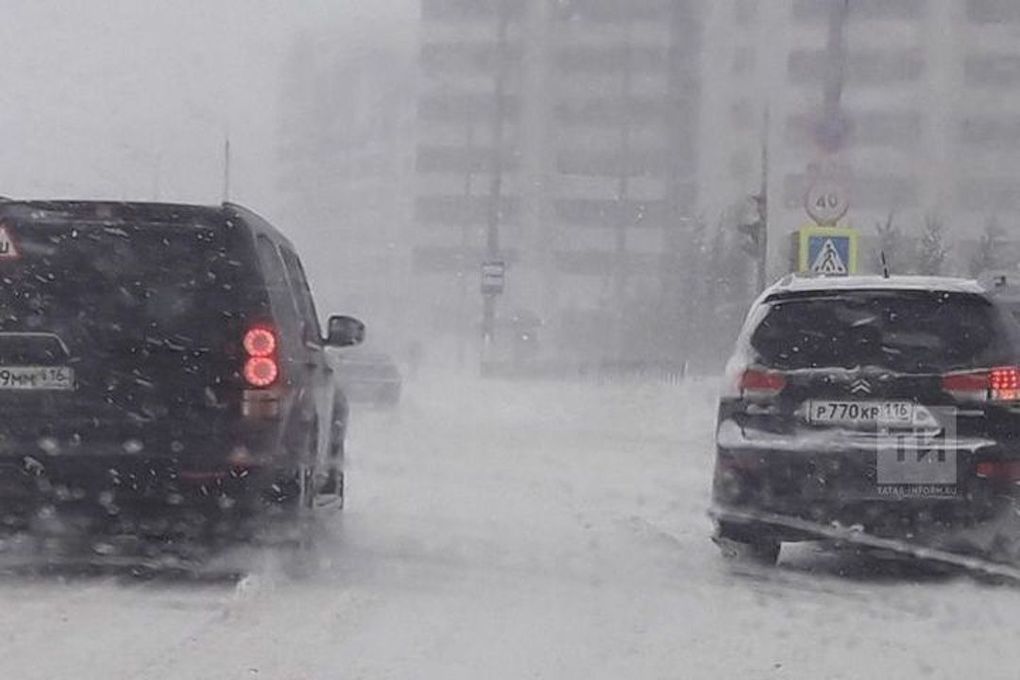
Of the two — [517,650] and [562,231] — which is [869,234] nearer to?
[562,231]

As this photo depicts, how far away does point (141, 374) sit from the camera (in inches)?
319

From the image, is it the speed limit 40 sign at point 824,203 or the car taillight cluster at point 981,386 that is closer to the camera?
the car taillight cluster at point 981,386

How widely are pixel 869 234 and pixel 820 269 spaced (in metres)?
50.7

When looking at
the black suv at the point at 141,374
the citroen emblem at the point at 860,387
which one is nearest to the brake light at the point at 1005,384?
the citroen emblem at the point at 860,387

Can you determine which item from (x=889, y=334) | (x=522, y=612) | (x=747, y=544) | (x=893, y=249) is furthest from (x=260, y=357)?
(x=893, y=249)

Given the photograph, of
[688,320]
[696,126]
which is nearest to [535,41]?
[696,126]

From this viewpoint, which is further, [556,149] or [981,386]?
[556,149]

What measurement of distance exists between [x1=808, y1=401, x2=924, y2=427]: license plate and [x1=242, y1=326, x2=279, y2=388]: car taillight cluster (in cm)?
257

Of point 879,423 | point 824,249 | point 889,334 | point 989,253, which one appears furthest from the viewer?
point 989,253

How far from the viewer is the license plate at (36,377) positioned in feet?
26.6

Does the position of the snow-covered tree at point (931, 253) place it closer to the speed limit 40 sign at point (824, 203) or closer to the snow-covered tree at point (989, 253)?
the snow-covered tree at point (989, 253)

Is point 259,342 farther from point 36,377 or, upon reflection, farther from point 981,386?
point 981,386

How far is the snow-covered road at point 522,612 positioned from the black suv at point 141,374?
41 cm

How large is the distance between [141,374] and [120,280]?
1.68 feet
